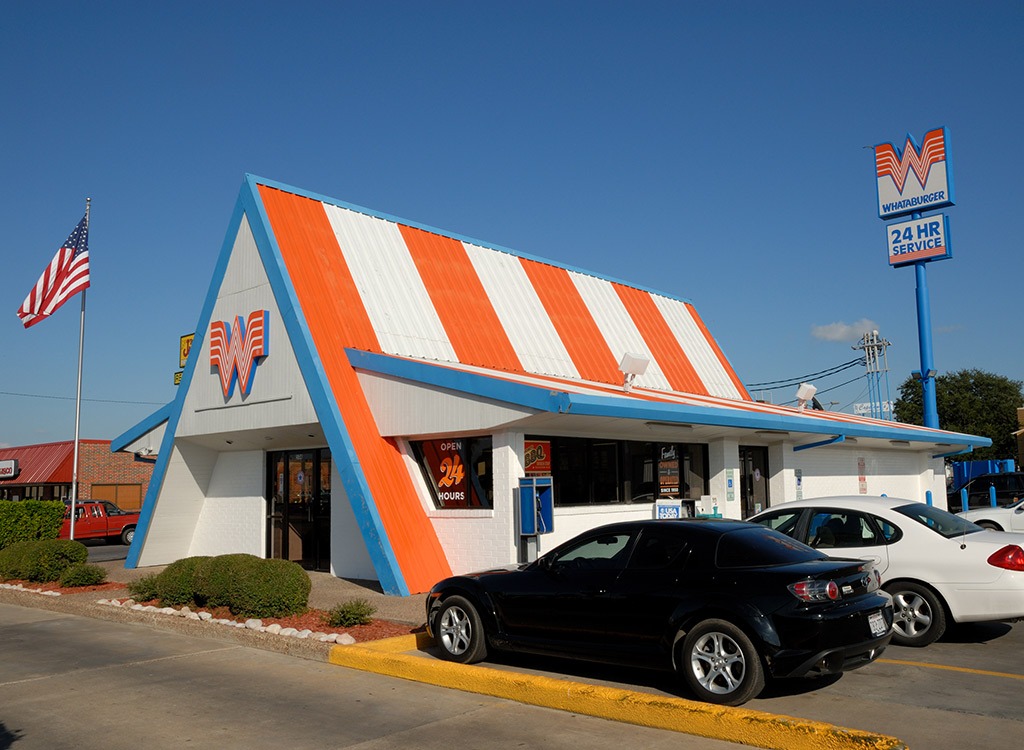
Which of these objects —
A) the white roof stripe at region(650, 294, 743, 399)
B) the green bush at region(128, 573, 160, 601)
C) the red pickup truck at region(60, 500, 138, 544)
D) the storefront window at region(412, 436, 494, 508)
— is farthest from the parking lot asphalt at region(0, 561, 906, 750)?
the red pickup truck at region(60, 500, 138, 544)

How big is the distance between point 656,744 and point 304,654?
4.95m

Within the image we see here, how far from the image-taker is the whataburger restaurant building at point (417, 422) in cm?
1452

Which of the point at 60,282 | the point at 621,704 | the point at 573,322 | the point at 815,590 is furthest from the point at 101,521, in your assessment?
the point at 815,590

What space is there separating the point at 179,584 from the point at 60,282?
11.0 metres

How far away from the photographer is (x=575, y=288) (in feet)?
77.5

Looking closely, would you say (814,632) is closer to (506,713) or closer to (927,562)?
(506,713)

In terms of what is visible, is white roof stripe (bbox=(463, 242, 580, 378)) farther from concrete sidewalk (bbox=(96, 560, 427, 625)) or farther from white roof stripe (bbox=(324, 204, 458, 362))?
concrete sidewalk (bbox=(96, 560, 427, 625))

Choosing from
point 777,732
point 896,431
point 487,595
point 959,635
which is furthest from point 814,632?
point 896,431

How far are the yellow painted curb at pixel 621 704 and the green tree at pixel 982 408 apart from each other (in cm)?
6274

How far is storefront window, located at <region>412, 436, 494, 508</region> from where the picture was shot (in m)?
14.8

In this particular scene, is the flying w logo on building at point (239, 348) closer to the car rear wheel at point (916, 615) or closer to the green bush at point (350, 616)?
the green bush at point (350, 616)

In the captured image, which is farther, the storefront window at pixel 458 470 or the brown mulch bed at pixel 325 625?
the storefront window at pixel 458 470

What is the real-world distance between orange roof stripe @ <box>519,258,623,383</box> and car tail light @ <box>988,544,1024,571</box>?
11.7m

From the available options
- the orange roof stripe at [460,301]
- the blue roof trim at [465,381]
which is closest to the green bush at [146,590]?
the blue roof trim at [465,381]
